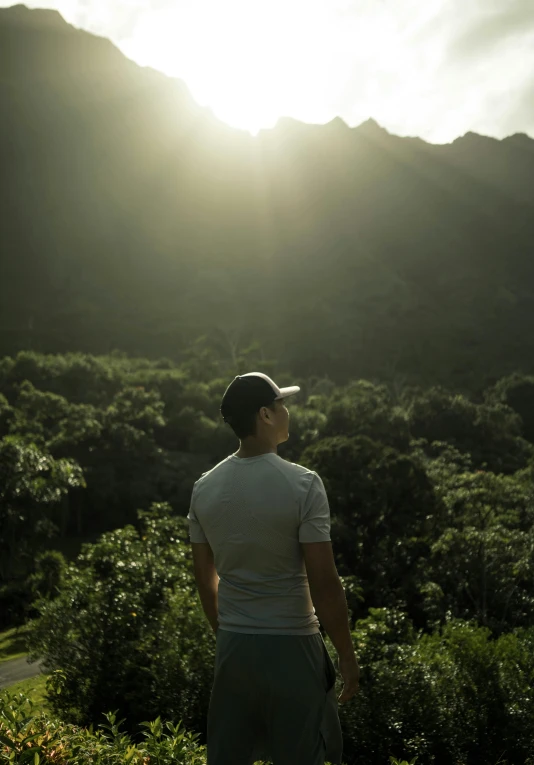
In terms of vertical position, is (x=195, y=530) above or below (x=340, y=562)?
above

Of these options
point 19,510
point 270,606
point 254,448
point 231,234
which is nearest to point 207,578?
point 270,606

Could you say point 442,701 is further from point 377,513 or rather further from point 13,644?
point 13,644

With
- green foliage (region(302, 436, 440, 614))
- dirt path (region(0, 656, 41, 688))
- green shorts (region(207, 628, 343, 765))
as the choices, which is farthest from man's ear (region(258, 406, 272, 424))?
green foliage (region(302, 436, 440, 614))

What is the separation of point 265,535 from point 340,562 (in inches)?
742

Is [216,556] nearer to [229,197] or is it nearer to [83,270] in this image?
[83,270]

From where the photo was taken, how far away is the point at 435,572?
66.1ft

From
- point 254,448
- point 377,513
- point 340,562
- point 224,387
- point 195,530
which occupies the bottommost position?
point 340,562

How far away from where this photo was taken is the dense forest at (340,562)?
1041cm

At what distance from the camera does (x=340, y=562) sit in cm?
2114

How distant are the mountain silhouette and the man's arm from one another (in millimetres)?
92395

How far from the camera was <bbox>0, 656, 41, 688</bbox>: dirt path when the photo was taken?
51.2 ft

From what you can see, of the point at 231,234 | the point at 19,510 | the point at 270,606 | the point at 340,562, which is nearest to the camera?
the point at 270,606

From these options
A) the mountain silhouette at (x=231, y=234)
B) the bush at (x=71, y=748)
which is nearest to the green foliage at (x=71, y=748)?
the bush at (x=71, y=748)

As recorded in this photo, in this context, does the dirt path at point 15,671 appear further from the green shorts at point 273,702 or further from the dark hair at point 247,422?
the dark hair at point 247,422
